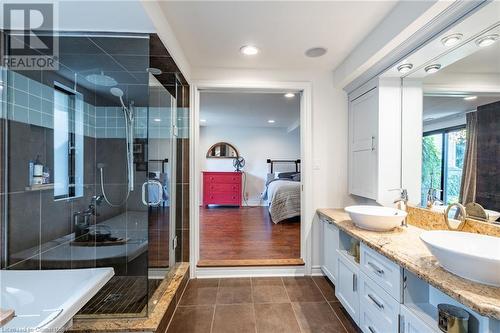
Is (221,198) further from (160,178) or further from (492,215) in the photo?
(492,215)

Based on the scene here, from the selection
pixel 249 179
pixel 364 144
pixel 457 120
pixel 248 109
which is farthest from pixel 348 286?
pixel 249 179

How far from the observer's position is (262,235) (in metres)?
4.11

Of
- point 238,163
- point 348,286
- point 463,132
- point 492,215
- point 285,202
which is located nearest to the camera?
A: point 492,215

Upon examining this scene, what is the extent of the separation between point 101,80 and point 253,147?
16.6ft

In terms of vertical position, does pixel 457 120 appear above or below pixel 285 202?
above

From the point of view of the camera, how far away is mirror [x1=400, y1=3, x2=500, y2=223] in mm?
1413

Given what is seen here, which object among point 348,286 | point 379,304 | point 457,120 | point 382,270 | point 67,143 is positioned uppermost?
point 457,120

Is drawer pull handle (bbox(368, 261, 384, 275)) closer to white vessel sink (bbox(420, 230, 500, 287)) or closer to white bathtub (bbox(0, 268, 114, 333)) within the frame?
white vessel sink (bbox(420, 230, 500, 287))

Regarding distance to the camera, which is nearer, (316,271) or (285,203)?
(316,271)

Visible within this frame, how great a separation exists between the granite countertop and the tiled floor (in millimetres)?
756

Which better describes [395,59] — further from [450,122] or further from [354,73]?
[450,122]

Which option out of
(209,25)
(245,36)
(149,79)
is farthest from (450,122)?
(149,79)

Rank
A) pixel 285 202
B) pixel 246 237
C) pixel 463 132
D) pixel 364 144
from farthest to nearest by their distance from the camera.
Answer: pixel 285 202 → pixel 246 237 → pixel 364 144 → pixel 463 132

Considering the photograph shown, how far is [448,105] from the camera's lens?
174 cm
